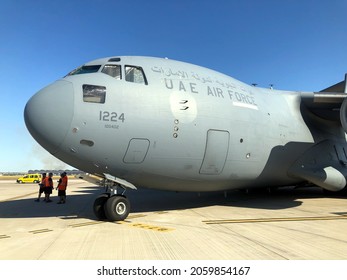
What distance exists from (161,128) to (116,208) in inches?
103

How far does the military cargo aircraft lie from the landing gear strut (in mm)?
29

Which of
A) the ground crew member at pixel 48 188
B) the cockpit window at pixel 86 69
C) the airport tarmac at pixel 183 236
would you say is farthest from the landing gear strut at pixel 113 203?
the ground crew member at pixel 48 188

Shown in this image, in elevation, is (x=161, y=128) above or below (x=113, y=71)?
below

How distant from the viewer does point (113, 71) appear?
9.08 metres

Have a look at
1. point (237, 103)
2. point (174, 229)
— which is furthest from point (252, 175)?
point (174, 229)

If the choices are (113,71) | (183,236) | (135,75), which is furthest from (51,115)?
(183,236)

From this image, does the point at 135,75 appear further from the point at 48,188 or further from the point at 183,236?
the point at 48,188

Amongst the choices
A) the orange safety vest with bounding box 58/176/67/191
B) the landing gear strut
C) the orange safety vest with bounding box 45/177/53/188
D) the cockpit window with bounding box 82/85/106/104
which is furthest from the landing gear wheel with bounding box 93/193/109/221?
the orange safety vest with bounding box 45/177/53/188

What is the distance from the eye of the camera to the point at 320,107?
1375cm

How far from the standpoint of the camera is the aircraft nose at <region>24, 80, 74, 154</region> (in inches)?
316

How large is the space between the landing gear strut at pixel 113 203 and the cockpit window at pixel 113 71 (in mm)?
2854

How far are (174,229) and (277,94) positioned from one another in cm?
839

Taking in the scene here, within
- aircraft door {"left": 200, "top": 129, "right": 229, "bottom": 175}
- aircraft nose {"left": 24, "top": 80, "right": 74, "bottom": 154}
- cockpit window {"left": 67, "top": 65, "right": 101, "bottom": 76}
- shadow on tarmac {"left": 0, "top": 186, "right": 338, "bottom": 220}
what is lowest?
shadow on tarmac {"left": 0, "top": 186, "right": 338, "bottom": 220}

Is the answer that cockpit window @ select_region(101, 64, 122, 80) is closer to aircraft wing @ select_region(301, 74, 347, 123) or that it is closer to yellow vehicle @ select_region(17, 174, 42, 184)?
aircraft wing @ select_region(301, 74, 347, 123)
